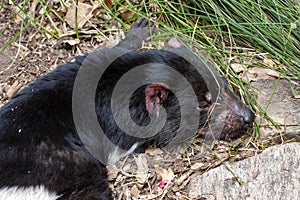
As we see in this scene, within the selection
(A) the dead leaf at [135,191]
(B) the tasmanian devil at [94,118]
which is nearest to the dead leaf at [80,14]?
(B) the tasmanian devil at [94,118]

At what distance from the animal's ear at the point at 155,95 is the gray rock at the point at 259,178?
469mm

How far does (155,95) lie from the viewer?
3.16 m

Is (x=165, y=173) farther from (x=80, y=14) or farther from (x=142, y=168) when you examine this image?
(x=80, y=14)

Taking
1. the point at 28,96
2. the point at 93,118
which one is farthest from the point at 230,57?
the point at 28,96

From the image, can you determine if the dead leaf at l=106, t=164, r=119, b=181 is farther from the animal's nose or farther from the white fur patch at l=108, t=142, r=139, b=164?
the animal's nose

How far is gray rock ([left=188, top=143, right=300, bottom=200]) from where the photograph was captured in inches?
116

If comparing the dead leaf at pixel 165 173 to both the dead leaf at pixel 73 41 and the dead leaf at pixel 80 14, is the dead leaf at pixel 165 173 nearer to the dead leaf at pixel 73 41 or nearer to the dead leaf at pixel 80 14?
the dead leaf at pixel 73 41

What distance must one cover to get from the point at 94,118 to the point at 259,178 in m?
0.98

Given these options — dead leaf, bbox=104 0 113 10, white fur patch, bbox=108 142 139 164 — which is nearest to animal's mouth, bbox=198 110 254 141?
white fur patch, bbox=108 142 139 164

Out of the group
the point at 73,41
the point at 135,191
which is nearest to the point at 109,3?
the point at 73,41

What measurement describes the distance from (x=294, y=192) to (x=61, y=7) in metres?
2.26

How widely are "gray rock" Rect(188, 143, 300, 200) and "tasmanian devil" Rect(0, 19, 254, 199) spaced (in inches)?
13.5

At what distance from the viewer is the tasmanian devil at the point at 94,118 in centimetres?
285

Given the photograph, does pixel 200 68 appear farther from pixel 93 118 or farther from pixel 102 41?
pixel 102 41
